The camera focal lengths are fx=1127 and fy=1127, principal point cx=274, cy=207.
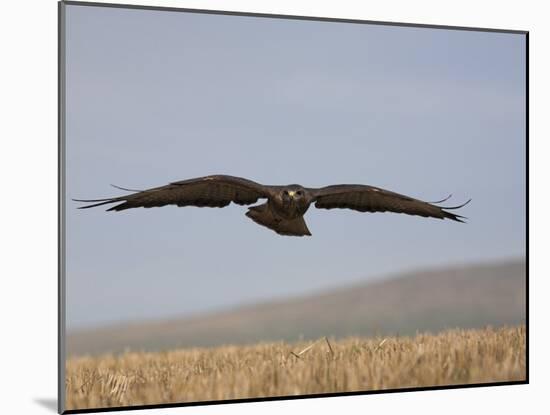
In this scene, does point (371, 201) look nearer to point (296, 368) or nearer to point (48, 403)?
point (296, 368)

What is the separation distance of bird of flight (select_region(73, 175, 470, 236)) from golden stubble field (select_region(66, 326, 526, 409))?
977mm

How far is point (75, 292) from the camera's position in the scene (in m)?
7.79

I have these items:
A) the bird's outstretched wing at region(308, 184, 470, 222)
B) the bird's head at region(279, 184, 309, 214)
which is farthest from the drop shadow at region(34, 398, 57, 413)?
the bird's outstretched wing at region(308, 184, 470, 222)

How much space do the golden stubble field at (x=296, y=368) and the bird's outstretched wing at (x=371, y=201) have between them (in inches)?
39.4

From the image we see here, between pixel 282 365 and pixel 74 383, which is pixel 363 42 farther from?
pixel 74 383

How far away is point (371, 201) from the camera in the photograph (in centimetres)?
869

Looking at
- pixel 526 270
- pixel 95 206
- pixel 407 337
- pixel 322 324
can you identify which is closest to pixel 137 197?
pixel 95 206

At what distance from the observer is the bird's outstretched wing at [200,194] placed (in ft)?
26.3

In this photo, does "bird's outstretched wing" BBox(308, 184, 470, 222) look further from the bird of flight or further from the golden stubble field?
the golden stubble field

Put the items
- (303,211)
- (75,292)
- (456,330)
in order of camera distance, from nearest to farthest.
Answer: (75,292) → (303,211) → (456,330)

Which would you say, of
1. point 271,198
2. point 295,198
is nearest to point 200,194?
point 271,198

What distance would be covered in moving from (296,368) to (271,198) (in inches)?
50.7

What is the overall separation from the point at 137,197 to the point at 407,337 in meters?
2.47

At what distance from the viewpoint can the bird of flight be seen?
8.07 m
